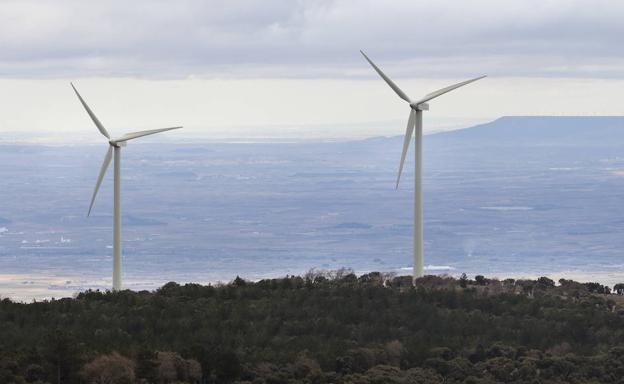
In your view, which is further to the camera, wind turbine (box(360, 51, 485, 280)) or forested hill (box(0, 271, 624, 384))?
wind turbine (box(360, 51, 485, 280))

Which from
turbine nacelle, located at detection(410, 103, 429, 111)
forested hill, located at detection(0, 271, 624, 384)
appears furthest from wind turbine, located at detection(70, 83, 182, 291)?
turbine nacelle, located at detection(410, 103, 429, 111)

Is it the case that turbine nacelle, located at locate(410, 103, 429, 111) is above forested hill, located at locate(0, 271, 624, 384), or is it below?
above

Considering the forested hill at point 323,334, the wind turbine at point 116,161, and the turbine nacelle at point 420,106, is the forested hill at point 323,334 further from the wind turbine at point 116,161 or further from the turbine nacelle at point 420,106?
the turbine nacelle at point 420,106

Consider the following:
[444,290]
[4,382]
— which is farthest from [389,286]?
[4,382]

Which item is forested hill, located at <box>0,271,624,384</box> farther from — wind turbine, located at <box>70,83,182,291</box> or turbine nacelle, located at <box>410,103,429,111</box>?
turbine nacelle, located at <box>410,103,429,111</box>

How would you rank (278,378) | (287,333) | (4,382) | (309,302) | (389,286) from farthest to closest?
(389,286) → (309,302) → (287,333) → (278,378) → (4,382)

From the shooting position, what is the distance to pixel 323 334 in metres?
94.5

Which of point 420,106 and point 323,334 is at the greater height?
point 420,106

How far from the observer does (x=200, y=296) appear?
108 metres

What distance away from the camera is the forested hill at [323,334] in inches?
3041

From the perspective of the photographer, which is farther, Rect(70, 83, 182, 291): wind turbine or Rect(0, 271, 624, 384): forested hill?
Rect(70, 83, 182, 291): wind turbine

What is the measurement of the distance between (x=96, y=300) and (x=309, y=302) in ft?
45.9

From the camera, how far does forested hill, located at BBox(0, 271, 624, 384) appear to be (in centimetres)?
7725

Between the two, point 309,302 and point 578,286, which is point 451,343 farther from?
point 578,286
